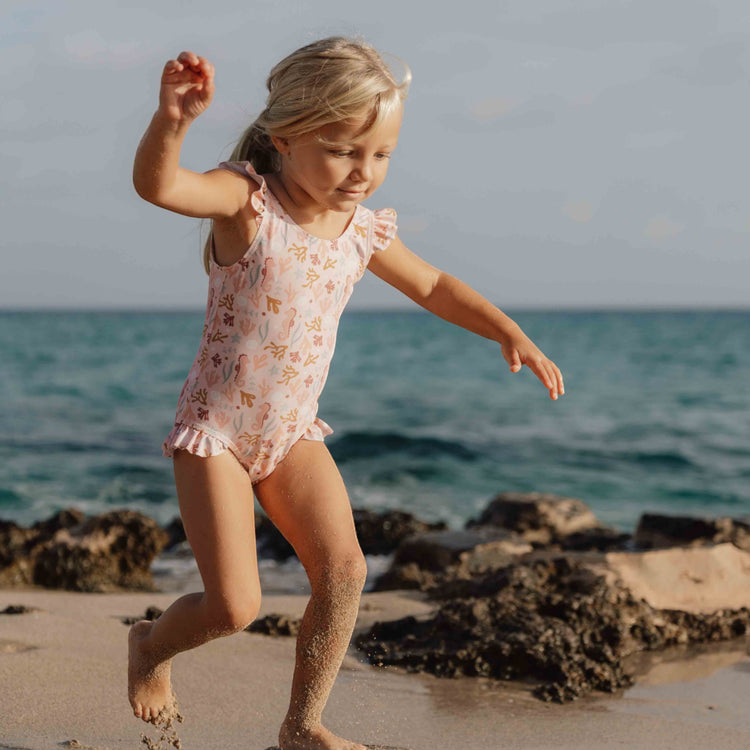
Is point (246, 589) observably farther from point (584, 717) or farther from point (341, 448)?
point (341, 448)

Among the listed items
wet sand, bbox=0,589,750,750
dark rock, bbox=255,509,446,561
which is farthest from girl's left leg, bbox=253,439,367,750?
dark rock, bbox=255,509,446,561

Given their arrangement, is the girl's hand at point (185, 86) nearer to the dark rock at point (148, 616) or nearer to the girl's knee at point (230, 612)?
the girl's knee at point (230, 612)

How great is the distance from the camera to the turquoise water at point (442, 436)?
1120cm

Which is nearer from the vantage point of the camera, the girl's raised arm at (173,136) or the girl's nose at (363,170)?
the girl's raised arm at (173,136)

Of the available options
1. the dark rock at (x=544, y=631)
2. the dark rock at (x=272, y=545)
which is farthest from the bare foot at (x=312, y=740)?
the dark rock at (x=272, y=545)

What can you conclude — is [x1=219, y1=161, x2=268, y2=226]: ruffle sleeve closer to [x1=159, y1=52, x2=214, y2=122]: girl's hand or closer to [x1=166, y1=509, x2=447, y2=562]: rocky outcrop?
[x1=159, y1=52, x2=214, y2=122]: girl's hand

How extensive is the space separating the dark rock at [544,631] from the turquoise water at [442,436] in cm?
558

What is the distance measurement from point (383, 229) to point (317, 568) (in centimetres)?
104

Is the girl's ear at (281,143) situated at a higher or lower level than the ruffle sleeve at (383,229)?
higher

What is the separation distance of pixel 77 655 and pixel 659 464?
1091 centimetres

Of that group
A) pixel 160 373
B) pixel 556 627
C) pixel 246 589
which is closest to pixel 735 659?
pixel 556 627

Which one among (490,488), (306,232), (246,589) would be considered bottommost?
(490,488)

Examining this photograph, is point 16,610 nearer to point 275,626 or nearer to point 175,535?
point 275,626

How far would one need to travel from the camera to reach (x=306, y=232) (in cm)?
279
